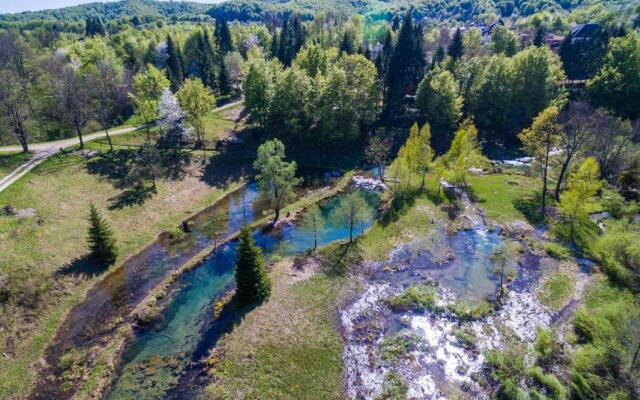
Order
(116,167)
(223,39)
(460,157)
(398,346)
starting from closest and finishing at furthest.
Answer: (398,346) < (460,157) < (116,167) < (223,39)

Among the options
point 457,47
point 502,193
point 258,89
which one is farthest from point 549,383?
point 457,47

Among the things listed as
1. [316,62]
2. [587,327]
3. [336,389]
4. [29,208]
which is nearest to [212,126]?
[316,62]

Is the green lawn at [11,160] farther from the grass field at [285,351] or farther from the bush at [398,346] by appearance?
the bush at [398,346]

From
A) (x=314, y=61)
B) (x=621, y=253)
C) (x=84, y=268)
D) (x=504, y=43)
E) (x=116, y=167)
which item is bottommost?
(x=84, y=268)

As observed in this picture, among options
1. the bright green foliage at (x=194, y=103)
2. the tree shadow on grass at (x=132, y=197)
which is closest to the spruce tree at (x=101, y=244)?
the tree shadow on grass at (x=132, y=197)

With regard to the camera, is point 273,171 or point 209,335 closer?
point 209,335

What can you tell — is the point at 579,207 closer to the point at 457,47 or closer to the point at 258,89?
the point at 258,89

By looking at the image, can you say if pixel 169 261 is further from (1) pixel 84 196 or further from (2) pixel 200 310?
(1) pixel 84 196
